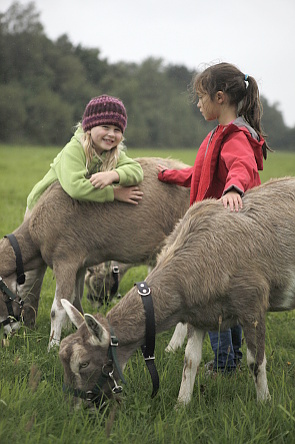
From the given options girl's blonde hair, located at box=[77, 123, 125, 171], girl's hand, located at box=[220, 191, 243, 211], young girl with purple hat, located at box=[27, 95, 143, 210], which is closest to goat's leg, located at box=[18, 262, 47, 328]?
young girl with purple hat, located at box=[27, 95, 143, 210]

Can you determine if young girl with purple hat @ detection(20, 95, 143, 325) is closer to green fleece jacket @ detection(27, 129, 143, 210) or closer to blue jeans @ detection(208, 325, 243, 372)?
green fleece jacket @ detection(27, 129, 143, 210)

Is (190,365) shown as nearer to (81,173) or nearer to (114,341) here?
(114,341)

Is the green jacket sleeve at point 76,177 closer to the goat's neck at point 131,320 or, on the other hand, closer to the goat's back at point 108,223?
the goat's back at point 108,223

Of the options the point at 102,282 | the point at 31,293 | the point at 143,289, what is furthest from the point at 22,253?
the point at 143,289

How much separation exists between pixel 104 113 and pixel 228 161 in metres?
1.61

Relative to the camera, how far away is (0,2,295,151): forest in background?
3719 centimetres

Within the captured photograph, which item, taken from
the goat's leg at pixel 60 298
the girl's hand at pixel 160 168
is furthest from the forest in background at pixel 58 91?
the goat's leg at pixel 60 298

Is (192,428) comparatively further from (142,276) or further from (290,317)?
(142,276)

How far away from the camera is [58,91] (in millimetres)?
39188

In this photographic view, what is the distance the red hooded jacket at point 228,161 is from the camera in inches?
167

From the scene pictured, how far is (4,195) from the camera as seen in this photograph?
45.0ft

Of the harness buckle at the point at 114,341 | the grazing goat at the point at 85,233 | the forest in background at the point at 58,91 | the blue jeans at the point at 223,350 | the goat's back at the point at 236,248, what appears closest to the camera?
the harness buckle at the point at 114,341

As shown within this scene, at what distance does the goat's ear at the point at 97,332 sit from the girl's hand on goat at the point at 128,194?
2262 millimetres

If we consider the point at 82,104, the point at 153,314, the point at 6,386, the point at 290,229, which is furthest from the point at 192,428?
the point at 82,104
